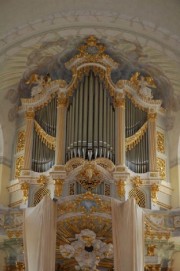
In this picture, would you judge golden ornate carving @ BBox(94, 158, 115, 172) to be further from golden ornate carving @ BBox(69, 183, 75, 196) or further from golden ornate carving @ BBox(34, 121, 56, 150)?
golden ornate carving @ BBox(34, 121, 56, 150)

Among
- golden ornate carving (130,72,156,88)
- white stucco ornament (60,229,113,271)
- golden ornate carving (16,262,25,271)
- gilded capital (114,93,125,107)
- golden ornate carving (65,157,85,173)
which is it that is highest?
golden ornate carving (130,72,156,88)

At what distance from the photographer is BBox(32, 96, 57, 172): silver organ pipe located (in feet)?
52.5

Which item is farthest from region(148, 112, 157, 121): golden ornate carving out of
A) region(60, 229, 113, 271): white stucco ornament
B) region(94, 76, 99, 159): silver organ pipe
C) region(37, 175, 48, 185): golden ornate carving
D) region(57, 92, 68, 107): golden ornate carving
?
region(60, 229, 113, 271): white stucco ornament

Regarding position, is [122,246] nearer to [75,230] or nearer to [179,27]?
[75,230]

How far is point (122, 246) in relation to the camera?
13641mm

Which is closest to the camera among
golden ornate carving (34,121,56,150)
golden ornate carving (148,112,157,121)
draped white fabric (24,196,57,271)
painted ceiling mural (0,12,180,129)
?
draped white fabric (24,196,57,271)

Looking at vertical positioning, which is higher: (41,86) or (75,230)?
(41,86)

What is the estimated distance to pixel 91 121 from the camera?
53.0 feet

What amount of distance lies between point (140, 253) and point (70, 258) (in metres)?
2.23

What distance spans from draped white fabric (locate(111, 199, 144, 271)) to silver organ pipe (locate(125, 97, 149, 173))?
76.8 inches

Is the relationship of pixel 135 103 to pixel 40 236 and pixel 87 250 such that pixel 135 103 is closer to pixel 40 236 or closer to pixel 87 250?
pixel 87 250

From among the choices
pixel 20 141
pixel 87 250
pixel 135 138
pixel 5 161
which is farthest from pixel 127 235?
pixel 20 141

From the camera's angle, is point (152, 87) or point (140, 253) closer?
point (140, 253)

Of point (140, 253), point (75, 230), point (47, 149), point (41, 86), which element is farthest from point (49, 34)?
point (140, 253)
